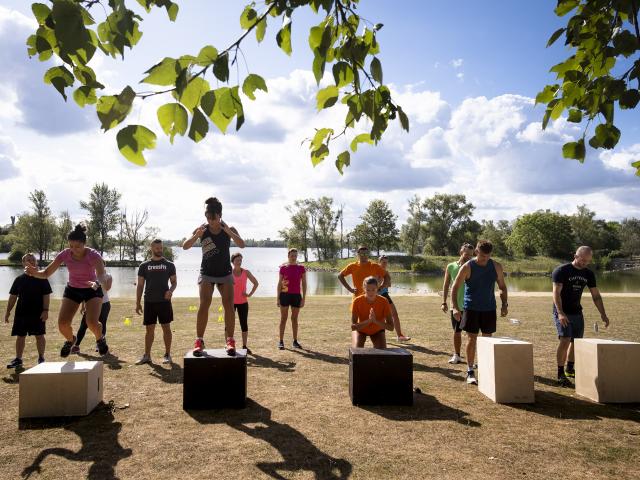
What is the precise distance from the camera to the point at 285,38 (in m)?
2.71

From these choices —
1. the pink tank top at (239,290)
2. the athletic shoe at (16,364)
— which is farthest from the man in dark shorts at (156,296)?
the athletic shoe at (16,364)

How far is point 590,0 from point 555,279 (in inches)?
205

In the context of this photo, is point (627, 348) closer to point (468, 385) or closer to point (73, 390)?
point (468, 385)

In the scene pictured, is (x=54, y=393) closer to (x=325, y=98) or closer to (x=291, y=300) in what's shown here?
(x=325, y=98)

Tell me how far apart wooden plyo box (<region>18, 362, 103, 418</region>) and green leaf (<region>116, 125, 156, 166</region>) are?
4725 mm

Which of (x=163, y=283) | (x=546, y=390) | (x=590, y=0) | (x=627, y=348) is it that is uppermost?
(x=590, y=0)

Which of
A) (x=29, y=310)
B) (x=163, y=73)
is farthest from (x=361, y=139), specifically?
(x=29, y=310)

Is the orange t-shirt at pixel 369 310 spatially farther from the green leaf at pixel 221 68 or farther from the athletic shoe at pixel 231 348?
the green leaf at pixel 221 68

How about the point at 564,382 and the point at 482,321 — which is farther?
the point at 482,321

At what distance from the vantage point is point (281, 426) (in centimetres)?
544

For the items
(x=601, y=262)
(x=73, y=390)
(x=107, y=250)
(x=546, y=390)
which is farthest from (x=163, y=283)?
(x=107, y=250)

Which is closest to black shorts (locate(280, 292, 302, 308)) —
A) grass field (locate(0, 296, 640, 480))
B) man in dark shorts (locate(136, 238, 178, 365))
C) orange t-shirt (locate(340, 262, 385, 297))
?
orange t-shirt (locate(340, 262, 385, 297))

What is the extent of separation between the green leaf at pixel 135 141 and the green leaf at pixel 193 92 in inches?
9.5

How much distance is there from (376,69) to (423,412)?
4.73 m
